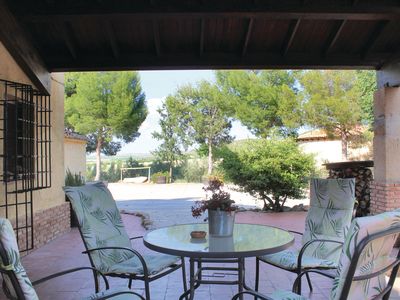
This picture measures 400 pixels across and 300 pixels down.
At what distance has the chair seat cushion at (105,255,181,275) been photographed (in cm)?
315

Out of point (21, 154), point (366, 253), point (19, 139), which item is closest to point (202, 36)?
point (19, 139)

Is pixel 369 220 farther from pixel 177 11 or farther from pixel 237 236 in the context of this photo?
pixel 177 11

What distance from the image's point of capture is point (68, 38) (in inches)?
212

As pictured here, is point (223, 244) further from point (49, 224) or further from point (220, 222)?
point (49, 224)

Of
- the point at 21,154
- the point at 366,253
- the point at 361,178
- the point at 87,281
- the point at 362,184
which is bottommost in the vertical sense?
the point at 87,281

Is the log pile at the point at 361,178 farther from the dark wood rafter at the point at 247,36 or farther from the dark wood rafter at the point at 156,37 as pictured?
the dark wood rafter at the point at 156,37

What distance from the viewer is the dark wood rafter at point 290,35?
5.21 metres

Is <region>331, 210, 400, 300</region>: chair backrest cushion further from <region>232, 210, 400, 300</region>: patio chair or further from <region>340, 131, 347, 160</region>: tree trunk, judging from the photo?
<region>340, 131, 347, 160</region>: tree trunk

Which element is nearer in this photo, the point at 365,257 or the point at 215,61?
the point at 365,257

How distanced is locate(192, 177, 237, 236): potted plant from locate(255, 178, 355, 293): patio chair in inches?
23.9

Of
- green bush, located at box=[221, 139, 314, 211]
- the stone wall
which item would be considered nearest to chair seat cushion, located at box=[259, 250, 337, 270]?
the stone wall

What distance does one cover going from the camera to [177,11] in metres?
4.58

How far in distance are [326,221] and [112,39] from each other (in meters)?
3.48

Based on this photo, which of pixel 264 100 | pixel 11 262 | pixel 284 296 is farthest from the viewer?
pixel 264 100
